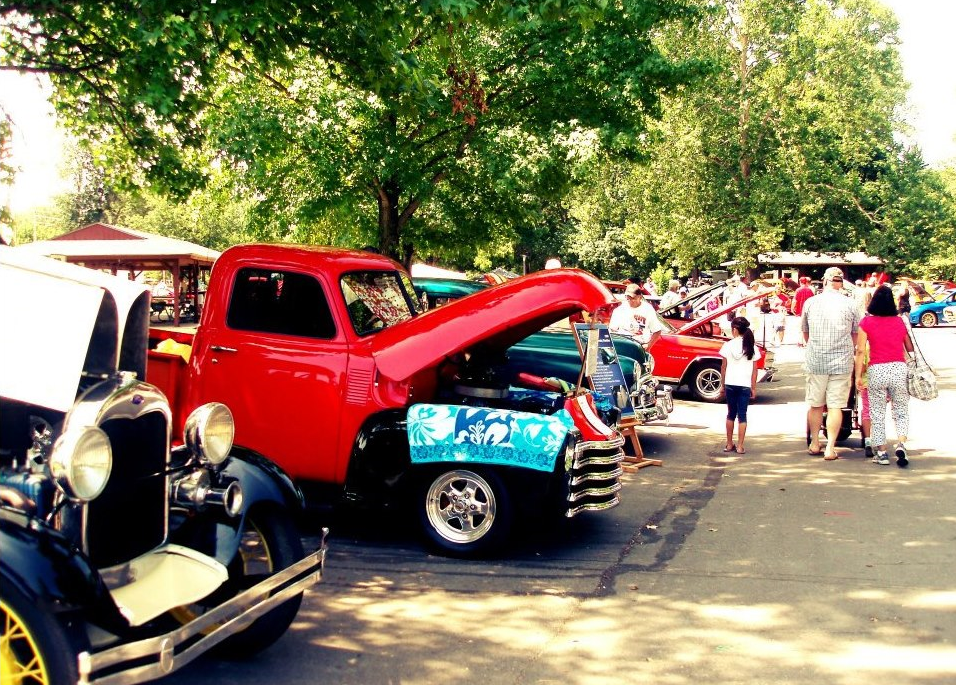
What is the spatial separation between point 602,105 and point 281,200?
529cm

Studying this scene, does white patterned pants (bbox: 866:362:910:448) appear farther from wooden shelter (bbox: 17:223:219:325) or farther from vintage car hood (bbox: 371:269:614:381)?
wooden shelter (bbox: 17:223:219:325)

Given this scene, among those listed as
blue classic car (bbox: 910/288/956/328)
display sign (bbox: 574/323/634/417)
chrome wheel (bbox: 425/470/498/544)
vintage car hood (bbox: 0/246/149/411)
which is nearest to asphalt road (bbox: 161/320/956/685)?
chrome wheel (bbox: 425/470/498/544)

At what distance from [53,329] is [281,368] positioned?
3360mm

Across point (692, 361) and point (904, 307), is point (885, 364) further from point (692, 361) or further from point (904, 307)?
point (692, 361)

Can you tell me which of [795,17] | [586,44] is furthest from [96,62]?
[795,17]

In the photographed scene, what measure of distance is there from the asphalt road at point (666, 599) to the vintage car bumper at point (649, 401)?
6.01 ft

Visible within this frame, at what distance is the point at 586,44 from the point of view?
46.9ft

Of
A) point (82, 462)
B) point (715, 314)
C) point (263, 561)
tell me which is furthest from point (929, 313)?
point (82, 462)

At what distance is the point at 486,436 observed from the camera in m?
6.47

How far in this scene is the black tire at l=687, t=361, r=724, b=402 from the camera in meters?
15.7

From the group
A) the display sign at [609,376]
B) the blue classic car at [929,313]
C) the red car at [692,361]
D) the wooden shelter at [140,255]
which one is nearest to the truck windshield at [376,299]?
the display sign at [609,376]

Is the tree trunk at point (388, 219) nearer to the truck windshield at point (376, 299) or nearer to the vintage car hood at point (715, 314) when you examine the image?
the vintage car hood at point (715, 314)

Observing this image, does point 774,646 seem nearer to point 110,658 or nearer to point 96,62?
point 110,658

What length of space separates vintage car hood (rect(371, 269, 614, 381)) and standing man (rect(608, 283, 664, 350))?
7412 mm
